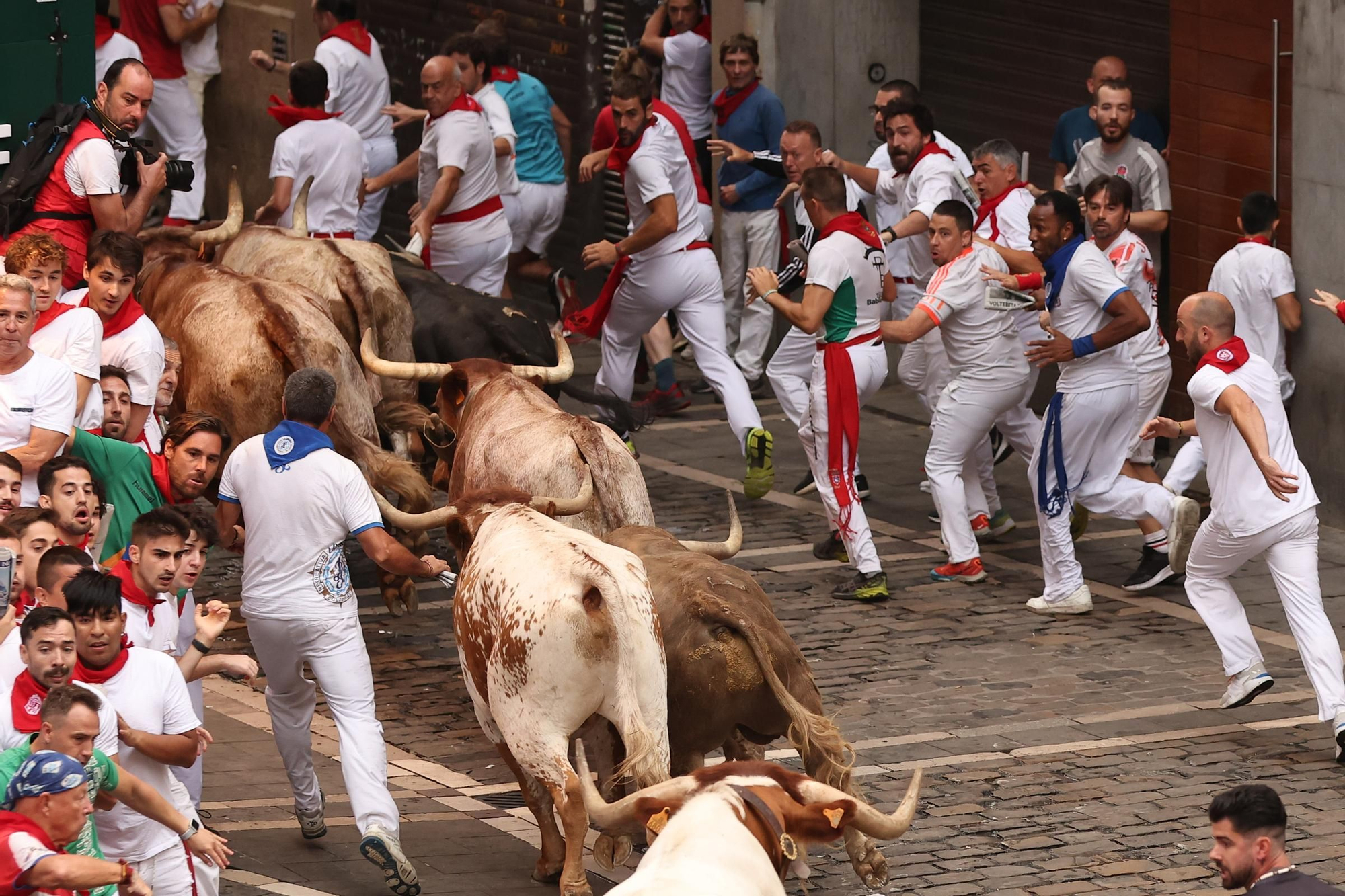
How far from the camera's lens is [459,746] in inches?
376

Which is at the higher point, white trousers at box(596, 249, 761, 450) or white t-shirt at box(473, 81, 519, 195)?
white t-shirt at box(473, 81, 519, 195)

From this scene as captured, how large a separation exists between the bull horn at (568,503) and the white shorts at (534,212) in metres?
7.74

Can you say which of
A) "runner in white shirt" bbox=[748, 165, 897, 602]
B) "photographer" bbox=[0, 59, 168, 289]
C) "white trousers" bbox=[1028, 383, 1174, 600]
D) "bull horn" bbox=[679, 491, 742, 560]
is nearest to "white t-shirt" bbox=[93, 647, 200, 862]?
"bull horn" bbox=[679, 491, 742, 560]

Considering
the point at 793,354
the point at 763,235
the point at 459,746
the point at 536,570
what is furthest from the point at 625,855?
the point at 763,235

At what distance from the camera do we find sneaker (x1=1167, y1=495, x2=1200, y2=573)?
1077 centimetres

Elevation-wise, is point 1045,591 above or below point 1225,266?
below

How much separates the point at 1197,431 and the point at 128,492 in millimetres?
5102

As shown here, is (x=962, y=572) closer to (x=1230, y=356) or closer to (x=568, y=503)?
(x=1230, y=356)

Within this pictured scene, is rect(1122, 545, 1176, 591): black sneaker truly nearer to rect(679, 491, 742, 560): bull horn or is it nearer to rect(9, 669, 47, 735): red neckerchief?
rect(679, 491, 742, 560): bull horn

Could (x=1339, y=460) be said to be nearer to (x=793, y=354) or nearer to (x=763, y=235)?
(x=793, y=354)

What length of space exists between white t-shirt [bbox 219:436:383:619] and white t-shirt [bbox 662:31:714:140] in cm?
923

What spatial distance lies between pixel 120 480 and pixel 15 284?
90 cm

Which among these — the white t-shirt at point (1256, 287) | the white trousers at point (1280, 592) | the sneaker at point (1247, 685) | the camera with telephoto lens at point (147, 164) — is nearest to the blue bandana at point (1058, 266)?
the white t-shirt at point (1256, 287)

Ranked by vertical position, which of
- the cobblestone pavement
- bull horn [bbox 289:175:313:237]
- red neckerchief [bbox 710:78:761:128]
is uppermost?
red neckerchief [bbox 710:78:761:128]
